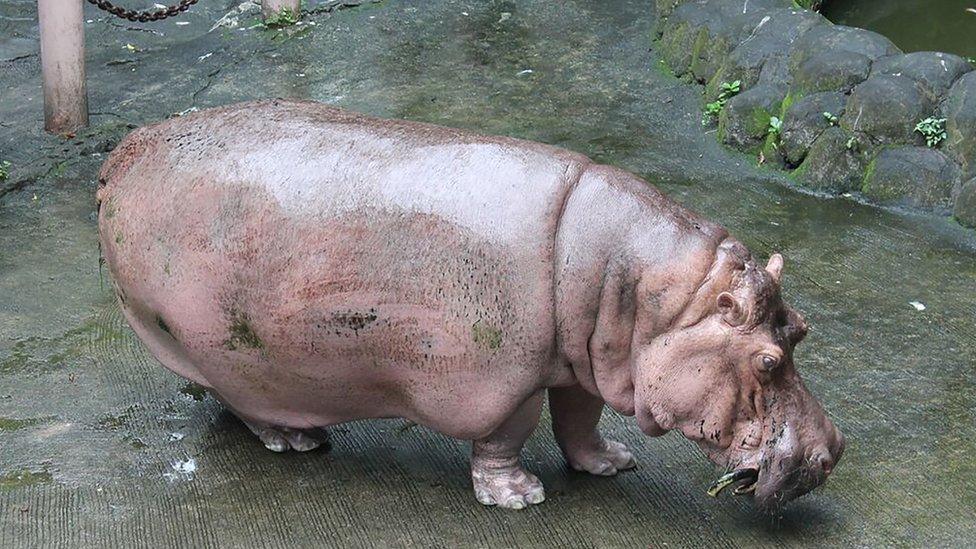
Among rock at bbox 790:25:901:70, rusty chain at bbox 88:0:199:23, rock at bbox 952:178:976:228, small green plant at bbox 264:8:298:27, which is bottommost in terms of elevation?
small green plant at bbox 264:8:298:27

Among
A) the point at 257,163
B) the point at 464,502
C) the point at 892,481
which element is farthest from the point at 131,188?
the point at 892,481

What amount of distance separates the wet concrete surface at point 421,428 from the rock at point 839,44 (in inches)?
27.5

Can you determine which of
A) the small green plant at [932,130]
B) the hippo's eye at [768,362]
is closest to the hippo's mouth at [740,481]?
the hippo's eye at [768,362]

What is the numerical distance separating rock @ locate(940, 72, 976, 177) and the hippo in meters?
3.30

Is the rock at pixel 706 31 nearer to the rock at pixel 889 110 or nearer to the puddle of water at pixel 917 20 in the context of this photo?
the rock at pixel 889 110

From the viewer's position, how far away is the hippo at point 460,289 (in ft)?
12.6

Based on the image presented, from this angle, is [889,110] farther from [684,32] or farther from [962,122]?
[684,32]

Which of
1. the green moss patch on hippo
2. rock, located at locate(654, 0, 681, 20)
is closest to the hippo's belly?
the green moss patch on hippo

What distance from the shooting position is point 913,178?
6816mm

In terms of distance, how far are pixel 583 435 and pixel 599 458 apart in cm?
11

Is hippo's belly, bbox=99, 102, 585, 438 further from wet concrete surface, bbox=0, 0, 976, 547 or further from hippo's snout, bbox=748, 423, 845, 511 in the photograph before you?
hippo's snout, bbox=748, 423, 845, 511

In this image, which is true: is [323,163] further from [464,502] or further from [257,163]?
[464,502]

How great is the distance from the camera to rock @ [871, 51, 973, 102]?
6996mm

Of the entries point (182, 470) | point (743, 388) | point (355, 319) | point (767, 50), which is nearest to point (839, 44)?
point (767, 50)
